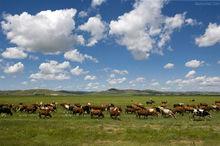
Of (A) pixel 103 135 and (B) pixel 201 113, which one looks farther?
(B) pixel 201 113

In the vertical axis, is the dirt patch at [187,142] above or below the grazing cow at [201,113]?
below

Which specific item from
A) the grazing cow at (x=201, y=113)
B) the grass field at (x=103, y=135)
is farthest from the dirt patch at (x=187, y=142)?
the grazing cow at (x=201, y=113)

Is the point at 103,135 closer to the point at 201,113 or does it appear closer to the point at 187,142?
the point at 187,142

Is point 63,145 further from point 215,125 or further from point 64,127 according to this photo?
point 215,125

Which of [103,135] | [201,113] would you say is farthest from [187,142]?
[201,113]

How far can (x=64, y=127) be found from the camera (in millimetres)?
29797

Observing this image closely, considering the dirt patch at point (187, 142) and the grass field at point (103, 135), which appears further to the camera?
the grass field at point (103, 135)

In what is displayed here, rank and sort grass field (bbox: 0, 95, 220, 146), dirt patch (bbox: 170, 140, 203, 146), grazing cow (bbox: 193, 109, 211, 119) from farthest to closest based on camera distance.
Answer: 1. grazing cow (bbox: 193, 109, 211, 119)
2. grass field (bbox: 0, 95, 220, 146)
3. dirt patch (bbox: 170, 140, 203, 146)

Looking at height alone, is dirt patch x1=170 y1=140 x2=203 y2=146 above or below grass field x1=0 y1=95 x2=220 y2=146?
below

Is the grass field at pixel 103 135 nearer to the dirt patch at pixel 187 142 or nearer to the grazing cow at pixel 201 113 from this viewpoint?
the dirt patch at pixel 187 142

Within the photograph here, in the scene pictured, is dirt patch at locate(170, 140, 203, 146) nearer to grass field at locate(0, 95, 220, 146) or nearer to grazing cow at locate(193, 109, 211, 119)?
grass field at locate(0, 95, 220, 146)

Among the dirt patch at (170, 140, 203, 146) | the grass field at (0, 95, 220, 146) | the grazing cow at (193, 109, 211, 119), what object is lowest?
the dirt patch at (170, 140, 203, 146)

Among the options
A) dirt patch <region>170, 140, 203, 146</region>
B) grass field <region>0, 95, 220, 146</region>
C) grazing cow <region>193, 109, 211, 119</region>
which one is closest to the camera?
dirt patch <region>170, 140, 203, 146</region>

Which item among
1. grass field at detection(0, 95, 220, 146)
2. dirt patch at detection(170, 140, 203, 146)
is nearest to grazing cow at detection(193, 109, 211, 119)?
grass field at detection(0, 95, 220, 146)
